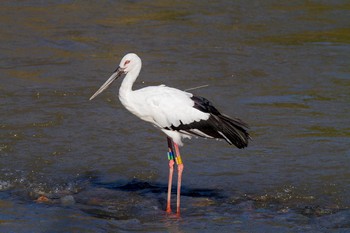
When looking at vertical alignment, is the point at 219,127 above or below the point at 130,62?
below

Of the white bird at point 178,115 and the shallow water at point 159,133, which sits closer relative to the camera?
the shallow water at point 159,133

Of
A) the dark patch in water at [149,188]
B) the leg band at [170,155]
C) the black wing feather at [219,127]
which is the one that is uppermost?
the black wing feather at [219,127]

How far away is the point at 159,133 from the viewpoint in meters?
9.86

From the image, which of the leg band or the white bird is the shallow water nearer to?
the leg band

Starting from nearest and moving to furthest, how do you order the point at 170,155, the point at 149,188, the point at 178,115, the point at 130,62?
the point at 178,115
the point at 130,62
the point at 170,155
the point at 149,188

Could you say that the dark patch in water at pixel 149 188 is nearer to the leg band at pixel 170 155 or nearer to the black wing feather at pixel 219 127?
the leg band at pixel 170 155

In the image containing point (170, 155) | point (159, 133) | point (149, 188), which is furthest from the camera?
point (159, 133)

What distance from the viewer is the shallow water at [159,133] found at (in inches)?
300

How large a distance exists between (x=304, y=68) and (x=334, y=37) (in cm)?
192

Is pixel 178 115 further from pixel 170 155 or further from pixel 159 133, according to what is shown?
pixel 159 133

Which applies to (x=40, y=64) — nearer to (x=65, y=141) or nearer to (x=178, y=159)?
(x=65, y=141)

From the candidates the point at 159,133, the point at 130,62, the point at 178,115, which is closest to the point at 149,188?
the point at 178,115

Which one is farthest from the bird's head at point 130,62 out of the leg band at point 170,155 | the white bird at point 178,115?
the leg band at point 170,155

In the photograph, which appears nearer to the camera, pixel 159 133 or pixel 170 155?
pixel 170 155
